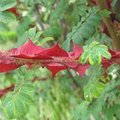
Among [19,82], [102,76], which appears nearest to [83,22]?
[102,76]

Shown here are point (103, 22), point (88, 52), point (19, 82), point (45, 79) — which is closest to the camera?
point (88, 52)

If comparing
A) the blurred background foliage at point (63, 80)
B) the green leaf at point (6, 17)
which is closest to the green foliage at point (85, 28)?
the blurred background foliage at point (63, 80)

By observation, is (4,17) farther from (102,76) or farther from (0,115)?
(0,115)

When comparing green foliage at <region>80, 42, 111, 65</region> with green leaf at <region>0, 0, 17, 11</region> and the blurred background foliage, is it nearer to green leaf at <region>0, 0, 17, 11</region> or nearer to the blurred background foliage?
the blurred background foliage

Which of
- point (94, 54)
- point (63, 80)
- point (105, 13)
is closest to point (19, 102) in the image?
point (94, 54)

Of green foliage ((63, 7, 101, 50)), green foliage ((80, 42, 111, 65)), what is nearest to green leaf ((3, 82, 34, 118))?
green foliage ((80, 42, 111, 65))

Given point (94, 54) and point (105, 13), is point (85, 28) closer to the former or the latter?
point (105, 13)
